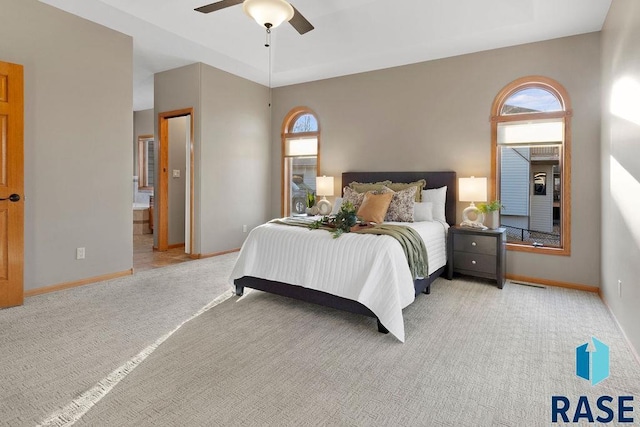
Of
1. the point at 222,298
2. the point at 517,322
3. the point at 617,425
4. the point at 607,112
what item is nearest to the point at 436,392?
the point at 617,425

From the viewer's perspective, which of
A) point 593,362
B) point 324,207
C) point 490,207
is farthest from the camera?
point 324,207

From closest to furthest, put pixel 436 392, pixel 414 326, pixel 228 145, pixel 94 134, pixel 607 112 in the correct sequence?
pixel 436 392
pixel 414 326
pixel 607 112
pixel 94 134
pixel 228 145

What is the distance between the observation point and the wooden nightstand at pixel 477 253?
401 cm

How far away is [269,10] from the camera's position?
2898 mm

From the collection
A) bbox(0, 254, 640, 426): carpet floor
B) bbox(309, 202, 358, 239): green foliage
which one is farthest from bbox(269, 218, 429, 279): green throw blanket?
bbox(0, 254, 640, 426): carpet floor

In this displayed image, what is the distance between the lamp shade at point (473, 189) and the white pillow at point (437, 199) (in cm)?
26

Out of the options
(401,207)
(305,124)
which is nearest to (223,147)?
(305,124)

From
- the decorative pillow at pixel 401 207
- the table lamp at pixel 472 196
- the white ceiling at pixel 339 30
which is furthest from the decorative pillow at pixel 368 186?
the white ceiling at pixel 339 30

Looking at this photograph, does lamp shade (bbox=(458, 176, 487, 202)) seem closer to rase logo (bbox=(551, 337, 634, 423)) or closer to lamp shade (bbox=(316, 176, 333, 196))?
lamp shade (bbox=(316, 176, 333, 196))

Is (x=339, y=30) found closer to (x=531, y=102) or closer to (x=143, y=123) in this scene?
(x=531, y=102)

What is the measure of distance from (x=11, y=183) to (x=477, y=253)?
4765 mm

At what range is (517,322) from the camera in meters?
3.02

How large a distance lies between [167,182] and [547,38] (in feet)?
19.1

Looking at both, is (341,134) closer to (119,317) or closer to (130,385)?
(119,317)
